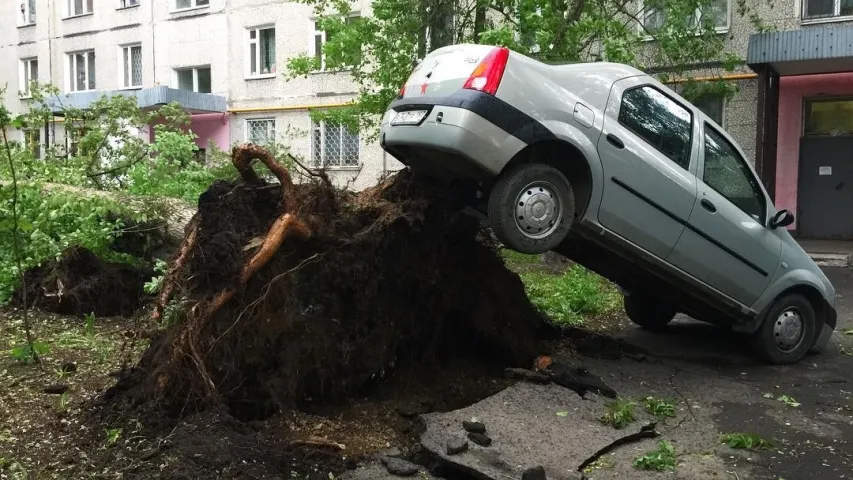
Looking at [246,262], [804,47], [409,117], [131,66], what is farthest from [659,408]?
[131,66]

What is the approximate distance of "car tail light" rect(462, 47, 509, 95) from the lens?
4.95m

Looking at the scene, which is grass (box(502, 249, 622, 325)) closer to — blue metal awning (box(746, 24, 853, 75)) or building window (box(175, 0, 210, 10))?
blue metal awning (box(746, 24, 853, 75))

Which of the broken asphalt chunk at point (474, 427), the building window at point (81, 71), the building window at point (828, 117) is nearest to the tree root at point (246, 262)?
the broken asphalt chunk at point (474, 427)

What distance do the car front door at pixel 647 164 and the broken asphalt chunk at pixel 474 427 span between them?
1842mm

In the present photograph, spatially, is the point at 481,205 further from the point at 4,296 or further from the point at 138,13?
the point at 138,13

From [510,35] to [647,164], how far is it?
4.37 metres

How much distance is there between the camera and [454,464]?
4.12 meters

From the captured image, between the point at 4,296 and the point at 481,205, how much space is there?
5456 millimetres

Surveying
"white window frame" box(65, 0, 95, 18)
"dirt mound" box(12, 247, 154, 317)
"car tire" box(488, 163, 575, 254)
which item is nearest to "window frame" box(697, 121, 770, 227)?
"car tire" box(488, 163, 575, 254)

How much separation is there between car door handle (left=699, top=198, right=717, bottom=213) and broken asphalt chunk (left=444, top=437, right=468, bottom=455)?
297 cm

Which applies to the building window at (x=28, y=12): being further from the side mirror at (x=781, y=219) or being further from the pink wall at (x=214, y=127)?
the side mirror at (x=781, y=219)

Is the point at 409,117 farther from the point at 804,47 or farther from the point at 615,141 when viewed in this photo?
the point at 804,47

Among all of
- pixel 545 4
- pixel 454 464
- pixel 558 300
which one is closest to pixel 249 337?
pixel 454 464

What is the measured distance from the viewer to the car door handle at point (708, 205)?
5.95m
